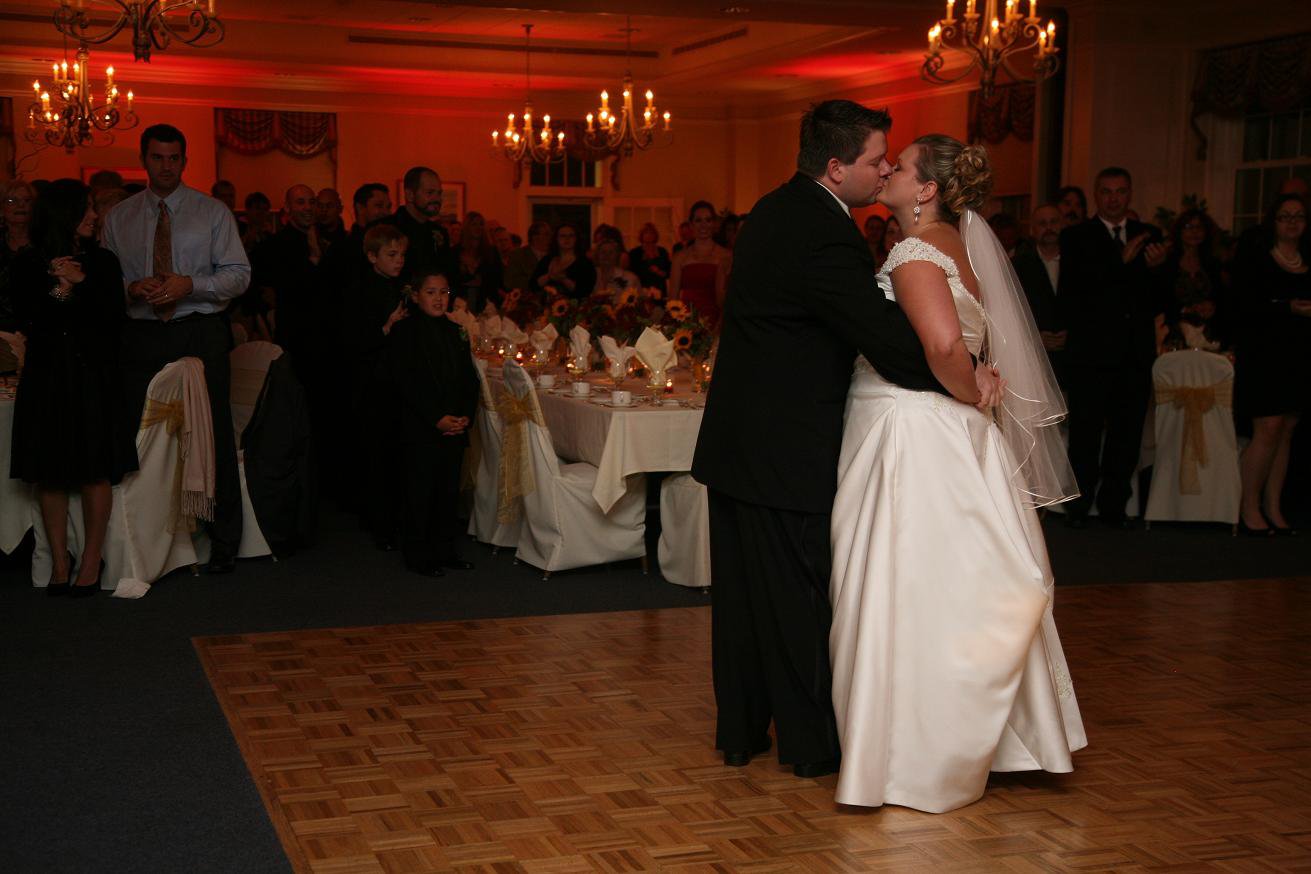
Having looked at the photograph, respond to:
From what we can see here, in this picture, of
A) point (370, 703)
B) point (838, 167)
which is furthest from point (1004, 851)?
point (370, 703)

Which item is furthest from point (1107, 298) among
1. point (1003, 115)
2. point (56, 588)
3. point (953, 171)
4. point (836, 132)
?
point (1003, 115)

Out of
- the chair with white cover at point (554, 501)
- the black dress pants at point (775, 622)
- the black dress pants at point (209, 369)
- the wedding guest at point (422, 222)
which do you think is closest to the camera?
the black dress pants at point (775, 622)

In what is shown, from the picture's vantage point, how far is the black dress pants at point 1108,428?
7562 millimetres

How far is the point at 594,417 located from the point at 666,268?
639 cm

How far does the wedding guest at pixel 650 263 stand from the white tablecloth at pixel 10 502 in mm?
6337

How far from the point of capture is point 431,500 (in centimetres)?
628

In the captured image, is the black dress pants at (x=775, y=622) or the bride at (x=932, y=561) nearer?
the bride at (x=932, y=561)

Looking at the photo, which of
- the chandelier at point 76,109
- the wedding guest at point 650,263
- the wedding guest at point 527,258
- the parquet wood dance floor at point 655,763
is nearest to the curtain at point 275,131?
the chandelier at point 76,109

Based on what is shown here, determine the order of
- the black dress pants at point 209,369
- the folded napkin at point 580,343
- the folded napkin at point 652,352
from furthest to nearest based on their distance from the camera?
the folded napkin at point 580,343 → the folded napkin at point 652,352 → the black dress pants at point 209,369

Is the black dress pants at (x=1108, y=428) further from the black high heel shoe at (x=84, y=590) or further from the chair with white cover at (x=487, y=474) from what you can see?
the black high heel shoe at (x=84, y=590)

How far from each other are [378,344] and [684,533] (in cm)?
192

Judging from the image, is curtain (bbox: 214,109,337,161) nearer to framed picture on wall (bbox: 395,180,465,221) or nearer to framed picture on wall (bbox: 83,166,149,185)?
framed picture on wall (bbox: 83,166,149,185)

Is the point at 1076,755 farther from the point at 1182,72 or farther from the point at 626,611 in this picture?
the point at 1182,72

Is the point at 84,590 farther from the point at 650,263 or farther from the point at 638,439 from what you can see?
the point at 650,263
